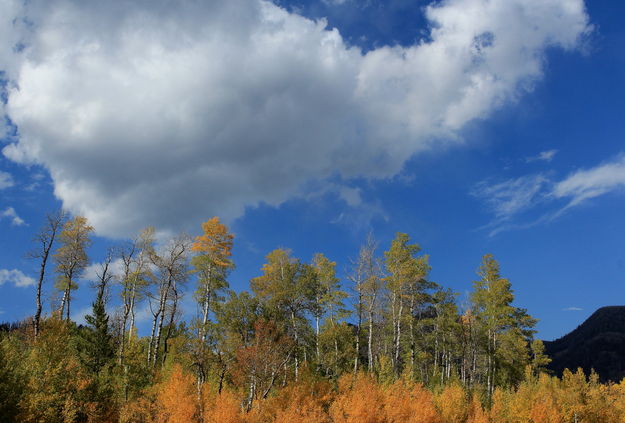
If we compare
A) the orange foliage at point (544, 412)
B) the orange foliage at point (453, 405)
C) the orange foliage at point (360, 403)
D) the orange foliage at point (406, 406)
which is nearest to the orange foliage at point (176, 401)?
the orange foliage at point (360, 403)

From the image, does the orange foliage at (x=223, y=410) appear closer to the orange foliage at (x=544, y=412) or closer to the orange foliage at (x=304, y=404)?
the orange foliage at (x=304, y=404)

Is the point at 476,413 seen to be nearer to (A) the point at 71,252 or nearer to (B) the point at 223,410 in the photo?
(B) the point at 223,410

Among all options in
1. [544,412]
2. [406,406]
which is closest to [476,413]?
[406,406]

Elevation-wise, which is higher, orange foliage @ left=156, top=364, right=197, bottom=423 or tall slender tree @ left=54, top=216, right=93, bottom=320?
tall slender tree @ left=54, top=216, right=93, bottom=320

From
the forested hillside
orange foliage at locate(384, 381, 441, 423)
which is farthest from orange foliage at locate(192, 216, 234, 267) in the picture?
orange foliage at locate(384, 381, 441, 423)

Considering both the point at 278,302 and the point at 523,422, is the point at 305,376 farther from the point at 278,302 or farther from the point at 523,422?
the point at 523,422

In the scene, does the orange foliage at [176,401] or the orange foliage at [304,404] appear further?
the orange foliage at [304,404]

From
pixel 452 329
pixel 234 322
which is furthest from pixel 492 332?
pixel 234 322

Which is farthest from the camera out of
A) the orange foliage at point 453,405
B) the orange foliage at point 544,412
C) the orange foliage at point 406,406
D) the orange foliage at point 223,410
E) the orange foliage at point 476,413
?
the orange foliage at point 544,412

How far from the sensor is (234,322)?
37.3 meters

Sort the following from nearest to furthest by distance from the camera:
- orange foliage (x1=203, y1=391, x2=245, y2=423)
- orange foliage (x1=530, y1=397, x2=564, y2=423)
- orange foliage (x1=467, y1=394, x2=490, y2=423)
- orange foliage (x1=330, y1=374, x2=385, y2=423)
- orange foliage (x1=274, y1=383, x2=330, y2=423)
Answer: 1. orange foliage (x1=203, y1=391, x2=245, y2=423)
2. orange foliage (x1=274, y1=383, x2=330, y2=423)
3. orange foliage (x1=330, y1=374, x2=385, y2=423)
4. orange foliage (x1=467, y1=394, x2=490, y2=423)
5. orange foliage (x1=530, y1=397, x2=564, y2=423)

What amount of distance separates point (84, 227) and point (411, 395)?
111ft

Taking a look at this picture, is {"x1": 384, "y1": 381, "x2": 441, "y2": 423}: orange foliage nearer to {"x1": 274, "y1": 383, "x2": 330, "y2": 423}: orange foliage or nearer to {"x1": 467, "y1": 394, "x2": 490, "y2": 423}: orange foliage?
{"x1": 467, "y1": 394, "x2": 490, "y2": 423}: orange foliage

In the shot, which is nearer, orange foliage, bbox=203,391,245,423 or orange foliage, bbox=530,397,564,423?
orange foliage, bbox=203,391,245,423
